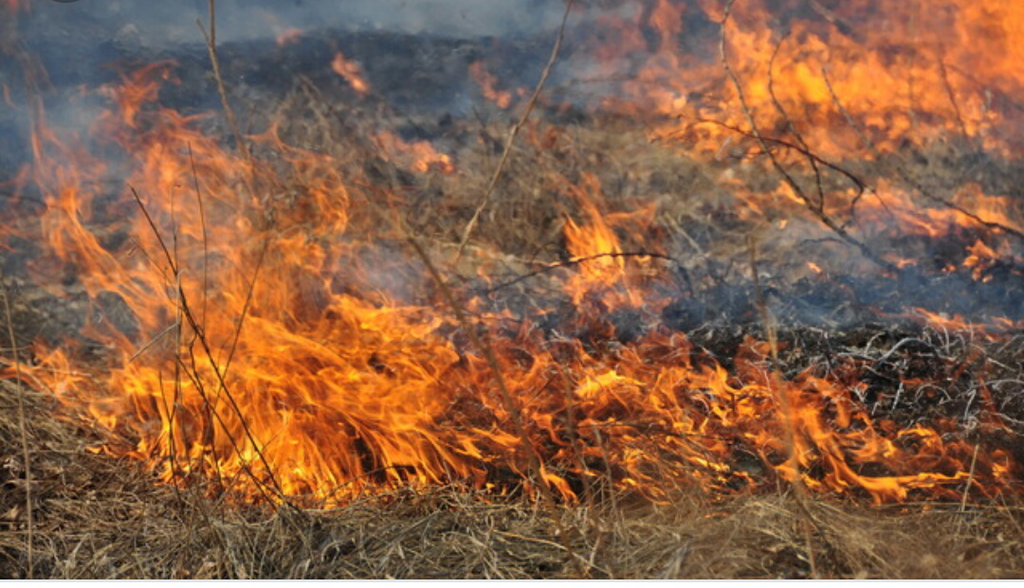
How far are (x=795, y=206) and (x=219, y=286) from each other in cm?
245

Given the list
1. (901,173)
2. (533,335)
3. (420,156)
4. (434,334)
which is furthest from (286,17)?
(901,173)

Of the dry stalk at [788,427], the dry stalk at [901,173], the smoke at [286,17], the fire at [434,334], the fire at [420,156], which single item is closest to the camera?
the dry stalk at [788,427]

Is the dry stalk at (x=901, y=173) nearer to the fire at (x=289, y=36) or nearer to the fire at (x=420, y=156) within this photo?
the fire at (x=420, y=156)

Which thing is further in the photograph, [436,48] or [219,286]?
[436,48]

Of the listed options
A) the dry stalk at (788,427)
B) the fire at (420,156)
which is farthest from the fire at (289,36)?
the dry stalk at (788,427)

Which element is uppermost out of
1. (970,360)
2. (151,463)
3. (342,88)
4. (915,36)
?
(915,36)

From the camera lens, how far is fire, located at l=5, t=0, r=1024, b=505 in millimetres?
2883

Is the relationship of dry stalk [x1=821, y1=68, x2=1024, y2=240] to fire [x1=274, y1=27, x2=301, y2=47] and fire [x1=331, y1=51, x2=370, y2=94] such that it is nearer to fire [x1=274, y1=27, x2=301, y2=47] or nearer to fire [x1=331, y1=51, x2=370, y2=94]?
fire [x1=331, y1=51, x2=370, y2=94]

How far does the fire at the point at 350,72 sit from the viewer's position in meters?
4.62

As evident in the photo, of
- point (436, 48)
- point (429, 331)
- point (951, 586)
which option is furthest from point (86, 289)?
point (951, 586)

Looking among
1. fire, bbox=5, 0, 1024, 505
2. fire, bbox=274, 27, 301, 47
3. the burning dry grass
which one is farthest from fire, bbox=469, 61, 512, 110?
the burning dry grass

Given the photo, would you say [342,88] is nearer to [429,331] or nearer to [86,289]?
[86,289]

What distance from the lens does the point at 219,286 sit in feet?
12.0

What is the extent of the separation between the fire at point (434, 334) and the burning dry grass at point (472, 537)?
13 cm
